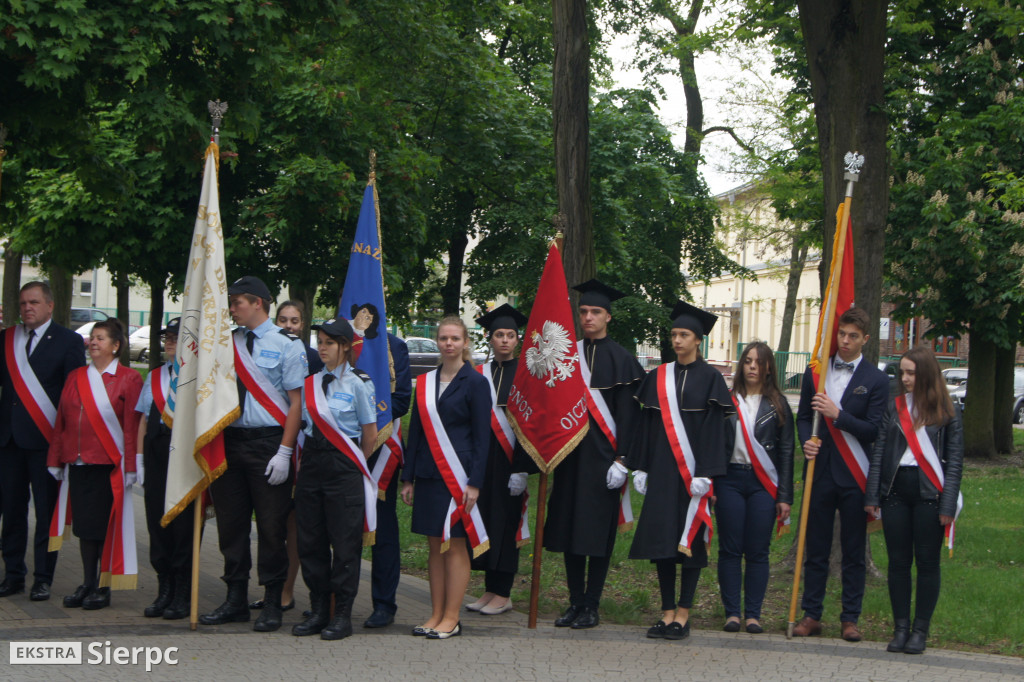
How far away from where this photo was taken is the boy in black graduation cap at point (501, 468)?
6.98m

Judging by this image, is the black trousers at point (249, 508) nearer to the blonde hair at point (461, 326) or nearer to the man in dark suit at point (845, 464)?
the blonde hair at point (461, 326)

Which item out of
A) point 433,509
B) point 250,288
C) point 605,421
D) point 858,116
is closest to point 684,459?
point 605,421

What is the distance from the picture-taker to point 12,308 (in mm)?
25406

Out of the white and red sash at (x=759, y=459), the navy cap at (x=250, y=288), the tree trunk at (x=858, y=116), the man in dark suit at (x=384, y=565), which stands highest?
the tree trunk at (x=858, y=116)

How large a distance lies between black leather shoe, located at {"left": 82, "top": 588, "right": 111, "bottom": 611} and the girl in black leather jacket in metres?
4.94

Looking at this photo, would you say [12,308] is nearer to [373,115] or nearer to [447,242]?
[447,242]

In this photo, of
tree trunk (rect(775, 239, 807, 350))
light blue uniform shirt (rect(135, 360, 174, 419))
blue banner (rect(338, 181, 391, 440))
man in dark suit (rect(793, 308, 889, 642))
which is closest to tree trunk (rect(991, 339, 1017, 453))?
man in dark suit (rect(793, 308, 889, 642))

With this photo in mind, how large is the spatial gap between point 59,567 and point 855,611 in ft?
19.1

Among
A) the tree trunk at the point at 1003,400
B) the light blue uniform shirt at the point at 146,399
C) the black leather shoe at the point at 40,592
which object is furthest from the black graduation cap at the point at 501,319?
the tree trunk at the point at 1003,400

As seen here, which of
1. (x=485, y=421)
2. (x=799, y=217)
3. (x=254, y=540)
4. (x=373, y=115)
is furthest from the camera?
(x=799, y=217)

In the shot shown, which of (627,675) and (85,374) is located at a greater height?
(85,374)

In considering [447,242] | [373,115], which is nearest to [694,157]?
[447,242]

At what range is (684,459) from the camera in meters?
6.68

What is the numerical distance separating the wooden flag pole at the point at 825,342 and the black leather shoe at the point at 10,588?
16.9 ft
